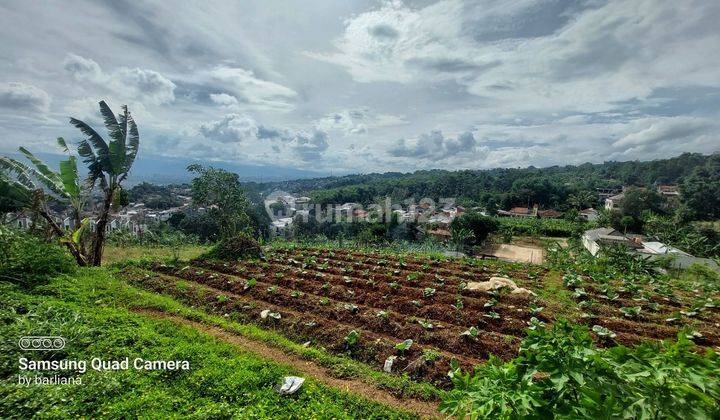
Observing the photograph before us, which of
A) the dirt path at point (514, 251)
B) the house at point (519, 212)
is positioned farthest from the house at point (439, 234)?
the house at point (519, 212)

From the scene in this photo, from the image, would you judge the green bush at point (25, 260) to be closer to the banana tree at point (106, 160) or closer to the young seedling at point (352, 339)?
the banana tree at point (106, 160)

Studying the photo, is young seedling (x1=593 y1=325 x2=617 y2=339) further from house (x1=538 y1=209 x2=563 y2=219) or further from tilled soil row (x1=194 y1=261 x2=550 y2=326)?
house (x1=538 y1=209 x2=563 y2=219)

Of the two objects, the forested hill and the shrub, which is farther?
the forested hill

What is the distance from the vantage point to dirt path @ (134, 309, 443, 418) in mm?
5246

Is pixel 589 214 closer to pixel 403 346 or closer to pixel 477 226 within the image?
pixel 477 226

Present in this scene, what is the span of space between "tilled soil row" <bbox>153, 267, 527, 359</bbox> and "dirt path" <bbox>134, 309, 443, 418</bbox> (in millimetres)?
1958

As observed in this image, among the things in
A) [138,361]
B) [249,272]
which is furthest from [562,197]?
[138,361]

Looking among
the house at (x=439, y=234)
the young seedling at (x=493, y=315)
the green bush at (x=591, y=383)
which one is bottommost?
the house at (x=439, y=234)

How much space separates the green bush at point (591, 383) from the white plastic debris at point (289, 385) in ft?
10.8

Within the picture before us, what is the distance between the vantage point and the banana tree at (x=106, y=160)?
11.9 metres

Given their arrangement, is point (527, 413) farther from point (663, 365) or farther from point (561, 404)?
point (663, 365)

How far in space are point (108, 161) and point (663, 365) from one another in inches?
598

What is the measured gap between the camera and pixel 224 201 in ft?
67.7

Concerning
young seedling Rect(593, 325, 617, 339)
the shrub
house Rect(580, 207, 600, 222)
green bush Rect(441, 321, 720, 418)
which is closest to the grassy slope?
green bush Rect(441, 321, 720, 418)
